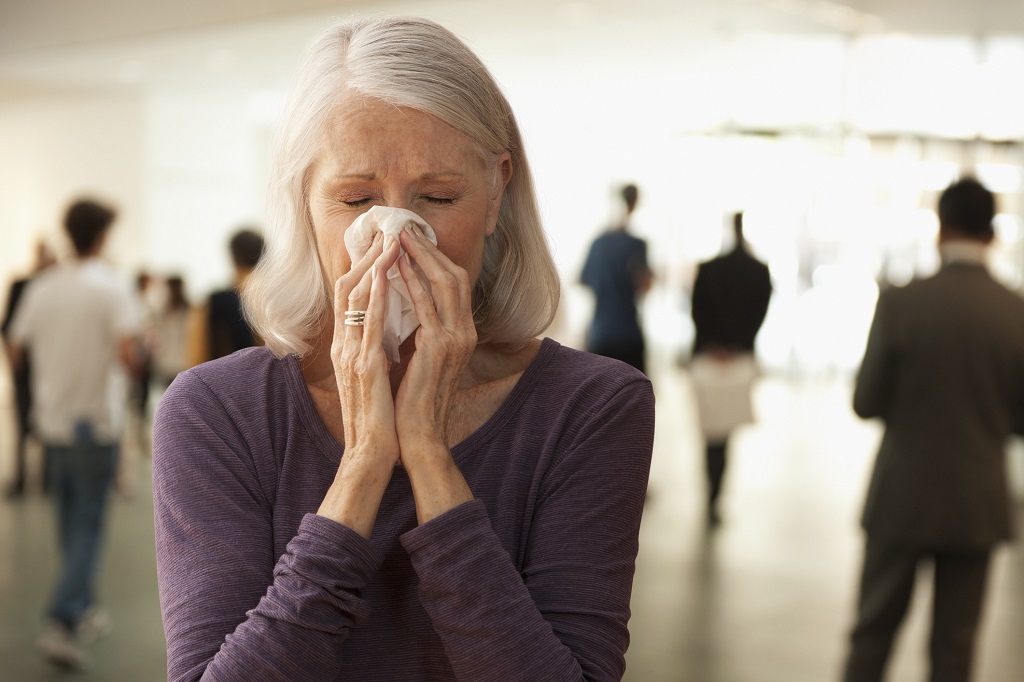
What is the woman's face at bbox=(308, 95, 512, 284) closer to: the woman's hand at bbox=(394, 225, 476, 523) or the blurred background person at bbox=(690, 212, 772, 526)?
the woman's hand at bbox=(394, 225, 476, 523)

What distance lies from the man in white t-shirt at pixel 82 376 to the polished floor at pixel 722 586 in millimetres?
417

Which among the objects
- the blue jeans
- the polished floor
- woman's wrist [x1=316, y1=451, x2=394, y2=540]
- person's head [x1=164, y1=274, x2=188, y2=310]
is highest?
woman's wrist [x1=316, y1=451, x2=394, y2=540]

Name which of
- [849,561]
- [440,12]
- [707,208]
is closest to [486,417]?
[849,561]

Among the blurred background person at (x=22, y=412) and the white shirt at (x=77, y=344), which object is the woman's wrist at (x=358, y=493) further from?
the blurred background person at (x=22, y=412)

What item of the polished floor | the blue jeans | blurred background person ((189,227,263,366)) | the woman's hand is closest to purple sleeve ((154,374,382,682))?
the woman's hand

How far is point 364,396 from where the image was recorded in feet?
3.91

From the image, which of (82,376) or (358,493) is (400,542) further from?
(82,376)

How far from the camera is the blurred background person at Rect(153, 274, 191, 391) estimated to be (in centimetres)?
903

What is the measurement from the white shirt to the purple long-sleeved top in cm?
374

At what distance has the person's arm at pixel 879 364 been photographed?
3.50m

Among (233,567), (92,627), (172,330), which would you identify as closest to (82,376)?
(92,627)

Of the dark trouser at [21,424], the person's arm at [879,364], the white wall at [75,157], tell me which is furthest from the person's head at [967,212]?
the white wall at [75,157]

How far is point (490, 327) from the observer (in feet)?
4.66

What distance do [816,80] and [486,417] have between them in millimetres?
12916
